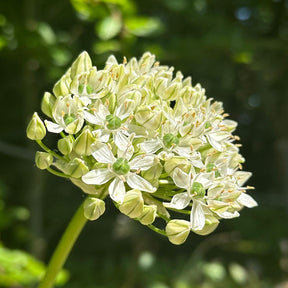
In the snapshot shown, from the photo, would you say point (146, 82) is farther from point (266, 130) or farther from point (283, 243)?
point (266, 130)

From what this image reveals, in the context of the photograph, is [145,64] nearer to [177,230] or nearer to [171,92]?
[171,92]

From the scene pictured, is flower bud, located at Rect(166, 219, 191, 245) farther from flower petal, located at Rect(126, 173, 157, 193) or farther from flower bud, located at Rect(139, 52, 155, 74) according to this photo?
flower bud, located at Rect(139, 52, 155, 74)

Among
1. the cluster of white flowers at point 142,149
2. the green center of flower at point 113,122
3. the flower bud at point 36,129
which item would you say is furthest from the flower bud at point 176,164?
the flower bud at point 36,129

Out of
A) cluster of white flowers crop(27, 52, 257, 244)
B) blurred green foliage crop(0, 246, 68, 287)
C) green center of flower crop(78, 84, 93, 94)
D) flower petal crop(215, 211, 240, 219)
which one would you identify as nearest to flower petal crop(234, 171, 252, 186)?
cluster of white flowers crop(27, 52, 257, 244)

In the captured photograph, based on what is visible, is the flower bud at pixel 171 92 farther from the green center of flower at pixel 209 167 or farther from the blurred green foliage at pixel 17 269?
the blurred green foliage at pixel 17 269

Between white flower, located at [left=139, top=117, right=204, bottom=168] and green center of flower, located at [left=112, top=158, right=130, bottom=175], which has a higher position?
white flower, located at [left=139, top=117, right=204, bottom=168]

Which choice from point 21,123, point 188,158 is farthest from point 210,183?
point 21,123

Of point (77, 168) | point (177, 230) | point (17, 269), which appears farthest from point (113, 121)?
point (17, 269)
